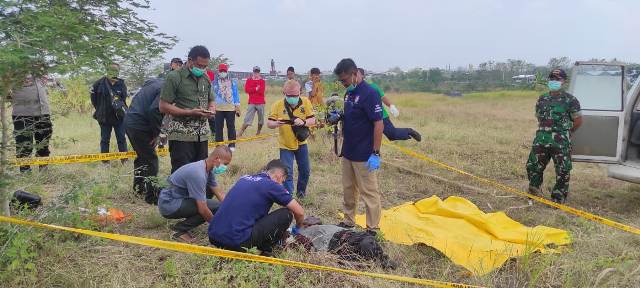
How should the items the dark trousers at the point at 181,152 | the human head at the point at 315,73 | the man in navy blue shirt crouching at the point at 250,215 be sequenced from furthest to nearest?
the human head at the point at 315,73 → the dark trousers at the point at 181,152 → the man in navy blue shirt crouching at the point at 250,215

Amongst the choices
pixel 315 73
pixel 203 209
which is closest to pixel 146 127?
pixel 203 209

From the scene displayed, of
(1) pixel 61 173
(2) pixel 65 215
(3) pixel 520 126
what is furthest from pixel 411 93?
(2) pixel 65 215

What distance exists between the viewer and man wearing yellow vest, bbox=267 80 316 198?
525 cm

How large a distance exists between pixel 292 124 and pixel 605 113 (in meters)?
3.69

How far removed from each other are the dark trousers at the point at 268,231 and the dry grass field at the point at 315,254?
155mm

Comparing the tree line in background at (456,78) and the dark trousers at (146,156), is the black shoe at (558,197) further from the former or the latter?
the tree line in background at (456,78)

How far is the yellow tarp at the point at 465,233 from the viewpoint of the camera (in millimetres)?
3857

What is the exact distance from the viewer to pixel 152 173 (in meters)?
5.18

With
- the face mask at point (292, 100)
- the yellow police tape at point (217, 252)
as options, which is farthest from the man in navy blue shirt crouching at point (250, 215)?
the face mask at point (292, 100)

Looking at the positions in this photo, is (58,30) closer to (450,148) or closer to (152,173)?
(152,173)

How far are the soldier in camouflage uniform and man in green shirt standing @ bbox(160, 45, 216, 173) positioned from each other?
3840mm

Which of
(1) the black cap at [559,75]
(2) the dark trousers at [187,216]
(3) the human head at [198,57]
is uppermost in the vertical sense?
(3) the human head at [198,57]

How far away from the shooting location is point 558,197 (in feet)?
19.2

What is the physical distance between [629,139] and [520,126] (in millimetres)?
6997
